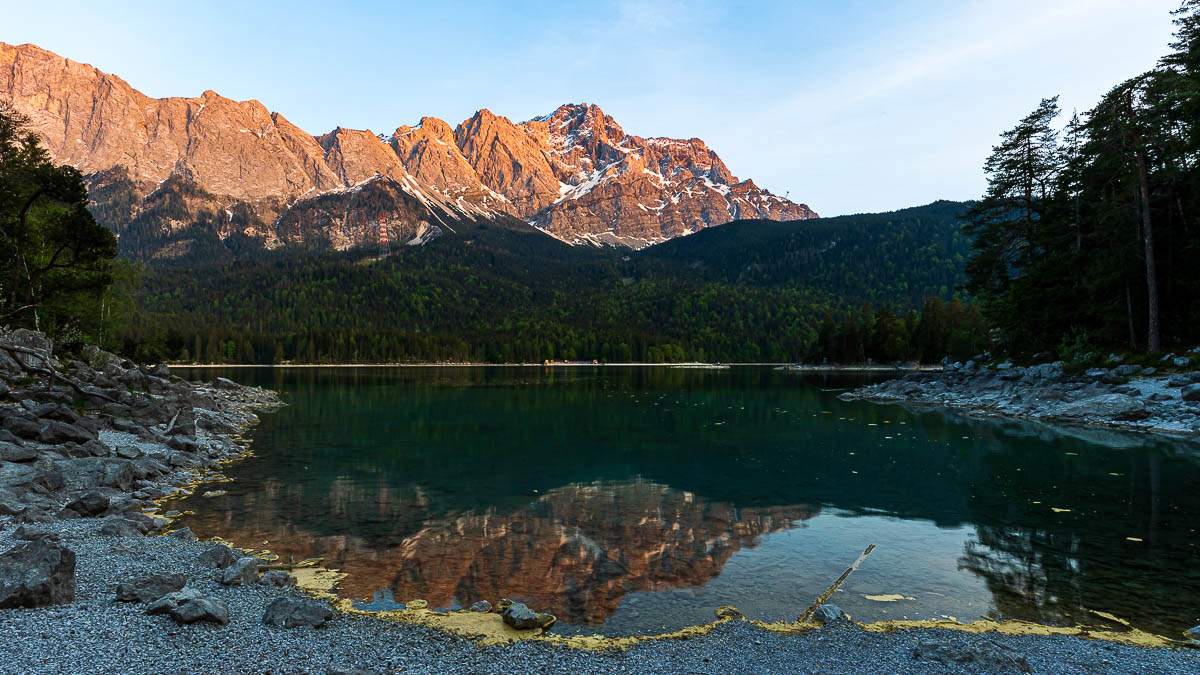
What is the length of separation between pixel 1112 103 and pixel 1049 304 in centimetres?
1951

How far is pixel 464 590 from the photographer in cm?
1498

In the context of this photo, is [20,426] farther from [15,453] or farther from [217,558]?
[217,558]

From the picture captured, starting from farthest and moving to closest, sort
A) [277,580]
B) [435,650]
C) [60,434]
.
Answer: [60,434], [277,580], [435,650]

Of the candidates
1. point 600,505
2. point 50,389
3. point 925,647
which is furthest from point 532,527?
point 50,389

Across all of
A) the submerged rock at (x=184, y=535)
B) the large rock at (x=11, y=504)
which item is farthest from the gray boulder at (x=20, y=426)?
the submerged rock at (x=184, y=535)

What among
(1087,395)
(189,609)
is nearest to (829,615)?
(189,609)

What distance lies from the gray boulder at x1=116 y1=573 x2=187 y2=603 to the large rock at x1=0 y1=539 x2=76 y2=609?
845mm

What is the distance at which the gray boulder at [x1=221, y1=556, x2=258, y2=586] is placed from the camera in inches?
550

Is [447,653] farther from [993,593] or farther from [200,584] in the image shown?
[993,593]

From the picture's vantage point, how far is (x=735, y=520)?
2236 centimetres

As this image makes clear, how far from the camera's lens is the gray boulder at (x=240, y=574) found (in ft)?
45.8

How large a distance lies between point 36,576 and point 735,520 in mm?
19157

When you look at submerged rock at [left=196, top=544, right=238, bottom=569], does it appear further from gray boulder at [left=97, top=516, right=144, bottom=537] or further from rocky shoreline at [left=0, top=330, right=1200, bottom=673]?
gray boulder at [left=97, top=516, right=144, bottom=537]

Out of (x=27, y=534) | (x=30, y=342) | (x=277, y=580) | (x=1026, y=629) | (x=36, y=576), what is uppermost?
(x=30, y=342)
